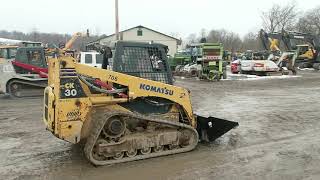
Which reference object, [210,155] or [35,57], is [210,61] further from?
[210,155]

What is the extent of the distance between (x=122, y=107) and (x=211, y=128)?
6.51 feet

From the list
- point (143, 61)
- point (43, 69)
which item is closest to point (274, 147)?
point (143, 61)

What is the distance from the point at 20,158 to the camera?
7359 millimetres

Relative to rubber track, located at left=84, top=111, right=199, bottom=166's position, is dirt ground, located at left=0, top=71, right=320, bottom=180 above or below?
below

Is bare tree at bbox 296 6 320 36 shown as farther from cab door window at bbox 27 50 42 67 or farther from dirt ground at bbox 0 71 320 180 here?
dirt ground at bbox 0 71 320 180

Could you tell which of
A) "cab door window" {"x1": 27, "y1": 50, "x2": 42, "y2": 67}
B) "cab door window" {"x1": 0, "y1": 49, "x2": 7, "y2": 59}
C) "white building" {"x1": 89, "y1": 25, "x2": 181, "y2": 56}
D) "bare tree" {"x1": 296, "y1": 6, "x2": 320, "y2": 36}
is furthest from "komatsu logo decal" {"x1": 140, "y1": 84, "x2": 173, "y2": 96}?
"bare tree" {"x1": 296, "y1": 6, "x2": 320, "y2": 36}

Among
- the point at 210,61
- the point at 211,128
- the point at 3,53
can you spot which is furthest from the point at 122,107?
the point at 210,61

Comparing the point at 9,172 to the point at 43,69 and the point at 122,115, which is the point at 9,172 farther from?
the point at 43,69

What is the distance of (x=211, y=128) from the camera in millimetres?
8156

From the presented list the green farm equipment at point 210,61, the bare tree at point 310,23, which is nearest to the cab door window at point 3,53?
the green farm equipment at point 210,61

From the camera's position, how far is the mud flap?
26.4 feet

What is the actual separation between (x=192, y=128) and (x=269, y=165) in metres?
1.48

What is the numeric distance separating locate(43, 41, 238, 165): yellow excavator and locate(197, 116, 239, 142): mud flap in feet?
0.12

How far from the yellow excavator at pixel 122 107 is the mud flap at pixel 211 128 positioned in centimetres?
4
